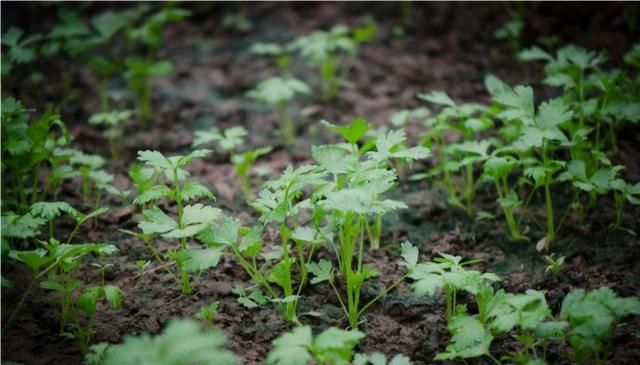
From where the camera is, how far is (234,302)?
7.53 ft

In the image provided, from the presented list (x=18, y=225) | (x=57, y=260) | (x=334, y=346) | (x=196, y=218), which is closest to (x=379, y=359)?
(x=334, y=346)

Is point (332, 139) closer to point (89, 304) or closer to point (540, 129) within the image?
point (540, 129)

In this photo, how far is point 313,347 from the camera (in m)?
1.69

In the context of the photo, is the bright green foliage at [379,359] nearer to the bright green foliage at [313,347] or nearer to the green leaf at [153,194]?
the bright green foliage at [313,347]

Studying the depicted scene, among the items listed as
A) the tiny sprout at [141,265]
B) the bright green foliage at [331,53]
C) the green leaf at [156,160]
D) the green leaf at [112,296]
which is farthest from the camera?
the bright green foliage at [331,53]

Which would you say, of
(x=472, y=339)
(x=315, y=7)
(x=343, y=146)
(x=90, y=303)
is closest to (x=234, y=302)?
(x=90, y=303)

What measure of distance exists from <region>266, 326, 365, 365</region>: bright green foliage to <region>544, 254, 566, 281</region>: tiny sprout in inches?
39.0

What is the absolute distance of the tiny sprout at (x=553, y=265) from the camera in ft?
7.55

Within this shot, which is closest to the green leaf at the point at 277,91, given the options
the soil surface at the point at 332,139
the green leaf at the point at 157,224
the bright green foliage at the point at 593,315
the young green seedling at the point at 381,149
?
the soil surface at the point at 332,139

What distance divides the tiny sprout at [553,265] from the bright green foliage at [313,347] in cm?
99

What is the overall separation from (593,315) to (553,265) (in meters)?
0.56

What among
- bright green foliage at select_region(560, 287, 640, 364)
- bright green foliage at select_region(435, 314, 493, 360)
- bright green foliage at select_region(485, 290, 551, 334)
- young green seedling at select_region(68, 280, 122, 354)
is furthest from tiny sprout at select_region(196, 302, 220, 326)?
bright green foliage at select_region(560, 287, 640, 364)

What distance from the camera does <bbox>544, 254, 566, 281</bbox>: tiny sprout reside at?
230 centimetres

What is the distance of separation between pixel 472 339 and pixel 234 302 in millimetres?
918
